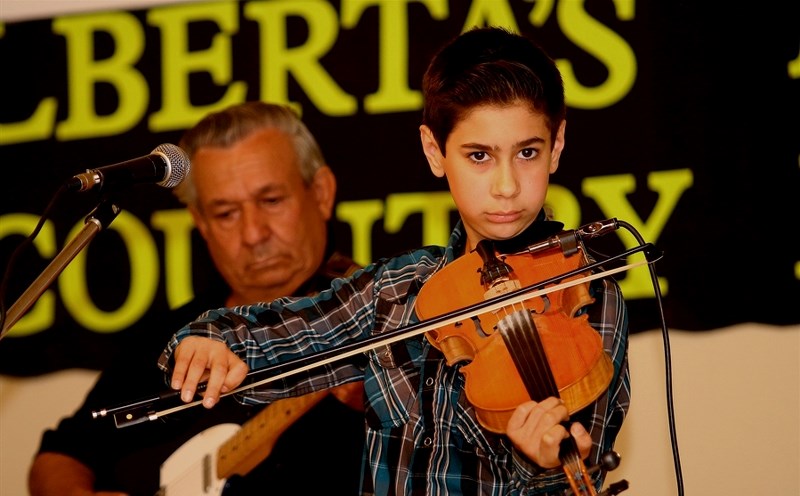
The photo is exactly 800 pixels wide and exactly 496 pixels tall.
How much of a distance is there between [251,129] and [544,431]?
1.56 m

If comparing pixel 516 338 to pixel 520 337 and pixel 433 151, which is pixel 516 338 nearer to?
pixel 520 337

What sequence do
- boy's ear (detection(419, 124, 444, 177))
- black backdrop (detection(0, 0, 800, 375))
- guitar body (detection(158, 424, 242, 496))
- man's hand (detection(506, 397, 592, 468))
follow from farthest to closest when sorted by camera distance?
guitar body (detection(158, 424, 242, 496)) → black backdrop (detection(0, 0, 800, 375)) → boy's ear (detection(419, 124, 444, 177)) → man's hand (detection(506, 397, 592, 468))

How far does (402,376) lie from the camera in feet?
5.24

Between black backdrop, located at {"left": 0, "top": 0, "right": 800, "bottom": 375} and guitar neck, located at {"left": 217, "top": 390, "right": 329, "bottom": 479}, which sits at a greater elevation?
black backdrop, located at {"left": 0, "top": 0, "right": 800, "bottom": 375}

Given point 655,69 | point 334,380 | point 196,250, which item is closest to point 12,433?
point 196,250

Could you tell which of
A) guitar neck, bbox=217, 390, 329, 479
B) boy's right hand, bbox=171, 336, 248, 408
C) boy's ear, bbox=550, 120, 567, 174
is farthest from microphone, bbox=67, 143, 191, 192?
guitar neck, bbox=217, 390, 329, 479

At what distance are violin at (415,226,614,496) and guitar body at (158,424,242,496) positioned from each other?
1088 millimetres

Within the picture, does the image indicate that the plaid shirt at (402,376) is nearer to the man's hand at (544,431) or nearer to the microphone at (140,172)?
the man's hand at (544,431)

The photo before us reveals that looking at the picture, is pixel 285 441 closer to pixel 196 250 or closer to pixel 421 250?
pixel 196 250

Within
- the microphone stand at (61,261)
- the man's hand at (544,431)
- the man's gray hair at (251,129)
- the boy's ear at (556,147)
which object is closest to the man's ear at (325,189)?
the man's gray hair at (251,129)

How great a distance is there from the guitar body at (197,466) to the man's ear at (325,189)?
59cm

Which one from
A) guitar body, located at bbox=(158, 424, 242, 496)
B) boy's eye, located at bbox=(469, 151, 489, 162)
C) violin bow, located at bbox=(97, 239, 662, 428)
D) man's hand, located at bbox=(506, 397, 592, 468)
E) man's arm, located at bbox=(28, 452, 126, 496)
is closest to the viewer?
man's hand, located at bbox=(506, 397, 592, 468)

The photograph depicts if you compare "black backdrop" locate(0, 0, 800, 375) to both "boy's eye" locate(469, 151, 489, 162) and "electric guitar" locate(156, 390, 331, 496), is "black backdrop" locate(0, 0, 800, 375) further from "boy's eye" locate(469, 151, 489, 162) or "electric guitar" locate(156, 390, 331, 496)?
"boy's eye" locate(469, 151, 489, 162)

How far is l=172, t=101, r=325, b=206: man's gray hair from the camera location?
259 centimetres
